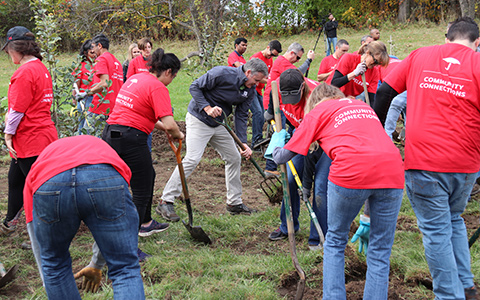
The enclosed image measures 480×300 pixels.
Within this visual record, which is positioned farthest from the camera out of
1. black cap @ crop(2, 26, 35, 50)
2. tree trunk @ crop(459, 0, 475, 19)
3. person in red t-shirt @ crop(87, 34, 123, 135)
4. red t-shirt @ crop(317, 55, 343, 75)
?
tree trunk @ crop(459, 0, 475, 19)

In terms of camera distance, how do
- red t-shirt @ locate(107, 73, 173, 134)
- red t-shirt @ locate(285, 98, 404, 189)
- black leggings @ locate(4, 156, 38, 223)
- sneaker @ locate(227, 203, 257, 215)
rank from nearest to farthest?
red t-shirt @ locate(285, 98, 404, 189) → red t-shirt @ locate(107, 73, 173, 134) → black leggings @ locate(4, 156, 38, 223) → sneaker @ locate(227, 203, 257, 215)

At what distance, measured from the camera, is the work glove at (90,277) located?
3.10 m

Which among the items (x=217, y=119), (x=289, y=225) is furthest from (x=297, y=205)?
(x=217, y=119)

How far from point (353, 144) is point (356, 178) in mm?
208

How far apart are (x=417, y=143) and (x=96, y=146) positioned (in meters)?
1.97

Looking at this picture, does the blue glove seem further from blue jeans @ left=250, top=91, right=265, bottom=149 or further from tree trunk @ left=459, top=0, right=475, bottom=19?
tree trunk @ left=459, top=0, right=475, bottom=19

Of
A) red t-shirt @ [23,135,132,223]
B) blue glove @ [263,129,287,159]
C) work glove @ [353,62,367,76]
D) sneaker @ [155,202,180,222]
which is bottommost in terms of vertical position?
sneaker @ [155,202,180,222]

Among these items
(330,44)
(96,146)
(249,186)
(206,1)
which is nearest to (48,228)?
(96,146)

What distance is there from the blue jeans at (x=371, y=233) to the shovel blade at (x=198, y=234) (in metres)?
1.70

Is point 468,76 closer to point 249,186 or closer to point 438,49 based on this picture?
point 438,49

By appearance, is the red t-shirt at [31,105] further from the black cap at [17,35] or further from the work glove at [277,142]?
the work glove at [277,142]

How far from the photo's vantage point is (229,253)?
416cm

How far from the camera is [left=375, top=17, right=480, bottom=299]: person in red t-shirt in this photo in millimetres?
2779

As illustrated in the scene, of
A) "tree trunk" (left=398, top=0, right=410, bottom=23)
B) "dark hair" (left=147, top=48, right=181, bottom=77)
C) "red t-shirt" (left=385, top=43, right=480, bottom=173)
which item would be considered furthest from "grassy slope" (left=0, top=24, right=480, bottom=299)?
"tree trunk" (left=398, top=0, right=410, bottom=23)
